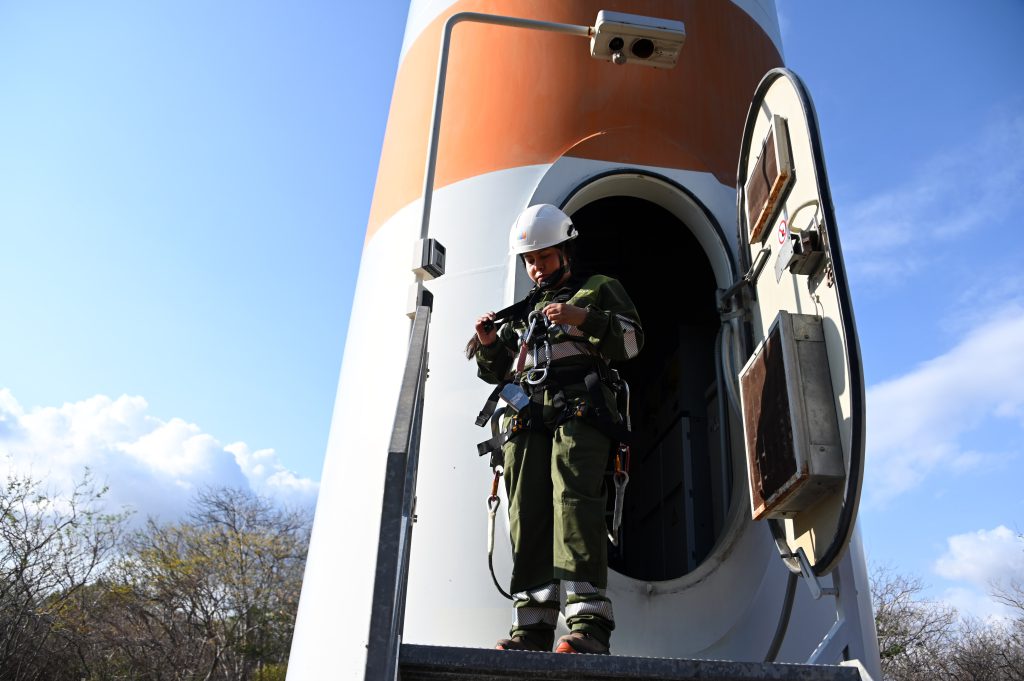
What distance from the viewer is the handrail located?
168 cm

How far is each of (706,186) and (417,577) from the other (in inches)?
98.8

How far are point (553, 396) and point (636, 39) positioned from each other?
183cm

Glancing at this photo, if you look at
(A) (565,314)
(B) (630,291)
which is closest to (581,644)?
(A) (565,314)

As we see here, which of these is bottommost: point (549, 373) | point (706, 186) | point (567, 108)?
point (549, 373)

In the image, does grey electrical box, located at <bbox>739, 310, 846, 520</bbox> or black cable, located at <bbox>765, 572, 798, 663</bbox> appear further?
black cable, located at <bbox>765, 572, 798, 663</bbox>

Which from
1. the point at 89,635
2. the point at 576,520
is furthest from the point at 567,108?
the point at 89,635

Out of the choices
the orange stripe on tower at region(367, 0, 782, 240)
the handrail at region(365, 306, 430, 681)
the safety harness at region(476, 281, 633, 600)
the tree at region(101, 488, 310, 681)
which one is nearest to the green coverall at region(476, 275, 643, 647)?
the safety harness at region(476, 281, 633, 600)

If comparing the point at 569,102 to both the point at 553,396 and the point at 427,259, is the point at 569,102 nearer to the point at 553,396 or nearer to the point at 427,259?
the point at 427,259

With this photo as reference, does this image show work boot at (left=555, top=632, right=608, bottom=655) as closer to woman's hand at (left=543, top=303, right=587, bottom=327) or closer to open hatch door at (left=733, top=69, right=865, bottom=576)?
open hatch door at (left=733, top=69, right=865, bottom=576)

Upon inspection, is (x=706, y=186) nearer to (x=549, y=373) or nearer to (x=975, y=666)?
(x=549, y=373)

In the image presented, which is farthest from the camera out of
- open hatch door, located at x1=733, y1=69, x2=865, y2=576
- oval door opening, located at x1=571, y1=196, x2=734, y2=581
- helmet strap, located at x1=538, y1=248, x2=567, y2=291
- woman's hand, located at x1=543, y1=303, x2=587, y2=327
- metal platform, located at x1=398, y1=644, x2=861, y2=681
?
oval door opening, located at x1=571, y1=196, x2=734, y2=581

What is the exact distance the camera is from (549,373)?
3.18 metres

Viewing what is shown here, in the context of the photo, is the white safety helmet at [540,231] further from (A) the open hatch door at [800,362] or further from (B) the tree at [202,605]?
(B) the tree at [202,605]

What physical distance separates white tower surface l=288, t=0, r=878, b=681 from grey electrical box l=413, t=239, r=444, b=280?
2.85 ft
